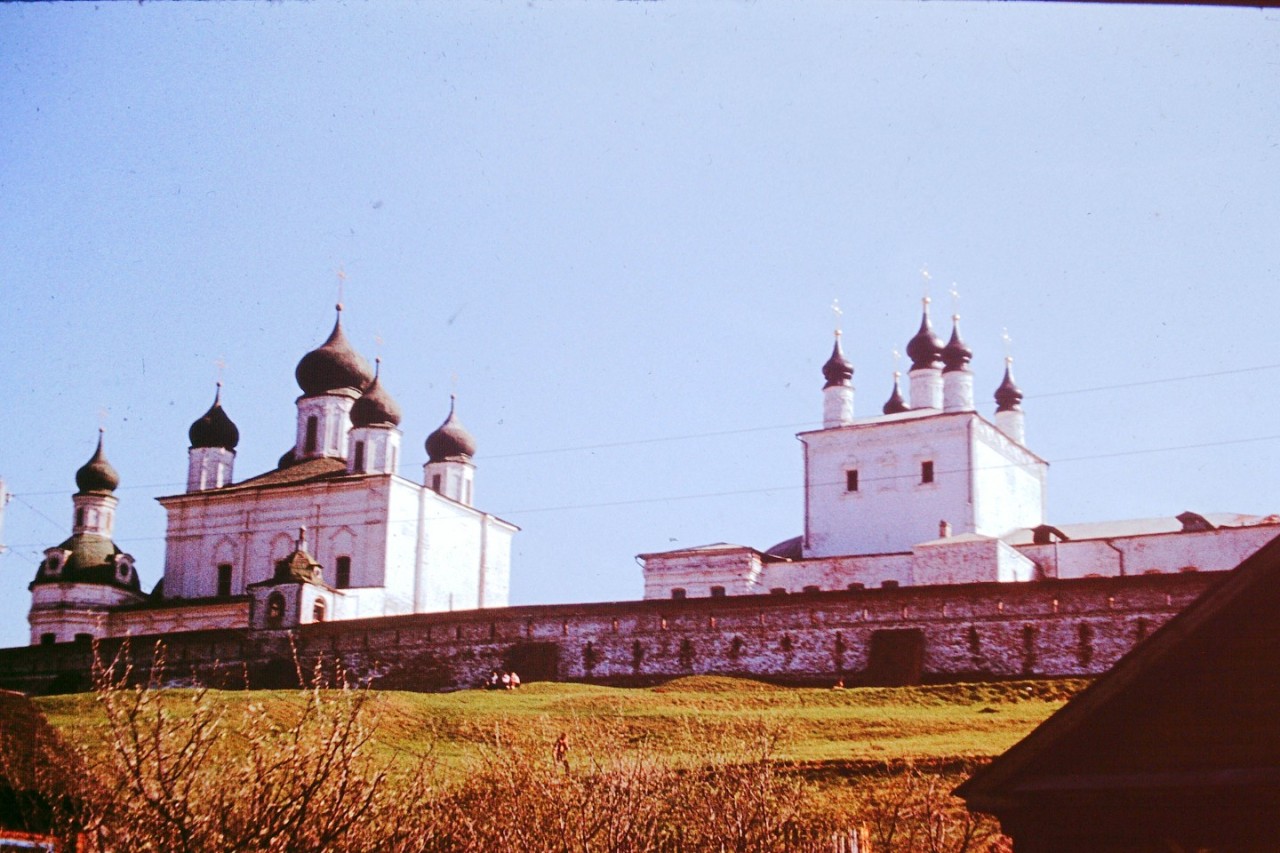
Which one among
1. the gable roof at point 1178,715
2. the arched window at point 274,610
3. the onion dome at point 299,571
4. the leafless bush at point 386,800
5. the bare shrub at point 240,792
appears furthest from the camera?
the onion dome at point 299,571

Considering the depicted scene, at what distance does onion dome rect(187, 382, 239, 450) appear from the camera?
49906mm

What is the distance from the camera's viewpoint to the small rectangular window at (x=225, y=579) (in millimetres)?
46938

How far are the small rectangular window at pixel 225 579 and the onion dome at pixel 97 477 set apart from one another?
580 centimetres

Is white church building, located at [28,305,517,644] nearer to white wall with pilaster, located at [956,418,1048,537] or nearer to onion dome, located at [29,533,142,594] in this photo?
onion dome, located at [29,533,142,594]

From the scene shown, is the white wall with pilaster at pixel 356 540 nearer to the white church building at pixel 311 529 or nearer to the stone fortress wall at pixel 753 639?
the white church building at pixel 311 529

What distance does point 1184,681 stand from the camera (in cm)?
778

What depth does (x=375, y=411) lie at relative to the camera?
4681cm

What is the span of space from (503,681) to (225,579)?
61.6 ft

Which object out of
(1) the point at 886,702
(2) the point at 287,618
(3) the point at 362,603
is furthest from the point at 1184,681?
(3) the point at 362,603

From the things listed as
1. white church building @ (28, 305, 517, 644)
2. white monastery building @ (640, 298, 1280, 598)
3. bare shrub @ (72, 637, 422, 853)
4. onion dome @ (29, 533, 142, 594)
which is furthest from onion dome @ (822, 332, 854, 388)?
bare shrub @ (72, 637, 422, 853)

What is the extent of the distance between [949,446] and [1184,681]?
36.4 meters

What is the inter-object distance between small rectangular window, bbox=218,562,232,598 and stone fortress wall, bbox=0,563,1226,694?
978 cm

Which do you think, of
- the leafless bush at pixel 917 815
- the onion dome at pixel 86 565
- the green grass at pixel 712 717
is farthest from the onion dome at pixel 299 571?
the leafless bush at pixel 917 815

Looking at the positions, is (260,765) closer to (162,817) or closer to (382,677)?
(162,817)
